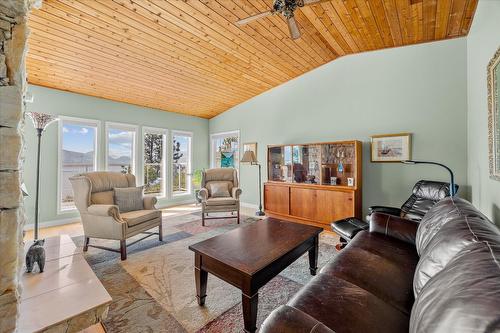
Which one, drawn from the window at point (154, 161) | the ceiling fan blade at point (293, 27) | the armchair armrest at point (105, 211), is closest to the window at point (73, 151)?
the window at point (154, 161)

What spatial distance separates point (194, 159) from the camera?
20.1 feet

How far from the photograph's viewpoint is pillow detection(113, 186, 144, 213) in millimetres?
3086

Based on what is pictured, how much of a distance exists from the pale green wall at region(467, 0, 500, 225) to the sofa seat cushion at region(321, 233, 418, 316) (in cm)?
99

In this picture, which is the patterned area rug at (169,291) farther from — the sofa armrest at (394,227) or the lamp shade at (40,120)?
the lamp shade at (40,120)

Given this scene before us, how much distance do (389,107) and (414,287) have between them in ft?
10.8

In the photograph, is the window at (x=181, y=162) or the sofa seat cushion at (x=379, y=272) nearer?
the sofa seat cushion at (x=379, y=272)

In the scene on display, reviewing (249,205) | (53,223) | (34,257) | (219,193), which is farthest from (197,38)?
(53,223)

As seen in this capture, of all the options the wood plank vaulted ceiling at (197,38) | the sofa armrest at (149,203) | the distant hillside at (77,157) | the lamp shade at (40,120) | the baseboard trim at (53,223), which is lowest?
the baseboard trim at (53,223)

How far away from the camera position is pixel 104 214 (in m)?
2.60

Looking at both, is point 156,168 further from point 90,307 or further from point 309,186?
point 90,307

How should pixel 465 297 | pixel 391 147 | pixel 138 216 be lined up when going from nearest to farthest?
pixel 465 297 < pixel 138 216 < pixel 391 147

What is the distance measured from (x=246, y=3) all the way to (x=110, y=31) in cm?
173

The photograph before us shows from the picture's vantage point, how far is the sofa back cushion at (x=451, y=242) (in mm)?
980

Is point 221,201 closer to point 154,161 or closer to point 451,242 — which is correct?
point 154,161
